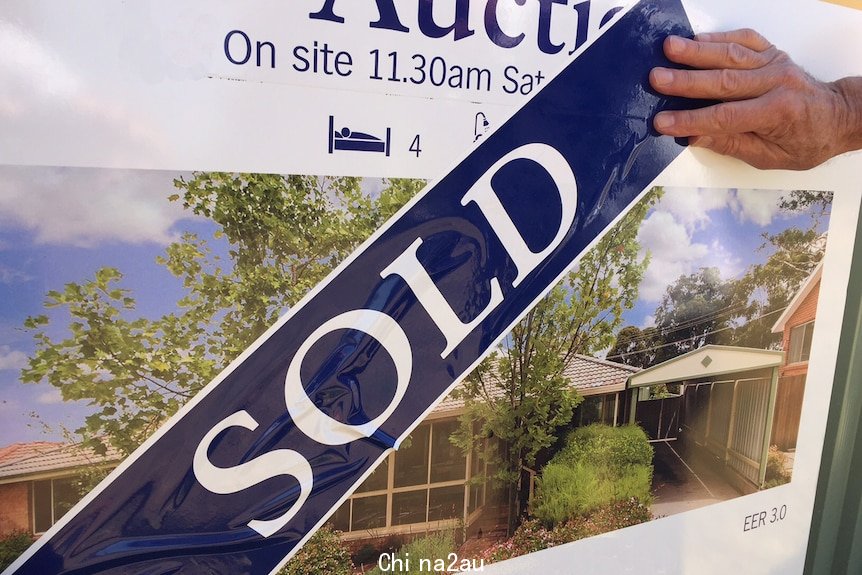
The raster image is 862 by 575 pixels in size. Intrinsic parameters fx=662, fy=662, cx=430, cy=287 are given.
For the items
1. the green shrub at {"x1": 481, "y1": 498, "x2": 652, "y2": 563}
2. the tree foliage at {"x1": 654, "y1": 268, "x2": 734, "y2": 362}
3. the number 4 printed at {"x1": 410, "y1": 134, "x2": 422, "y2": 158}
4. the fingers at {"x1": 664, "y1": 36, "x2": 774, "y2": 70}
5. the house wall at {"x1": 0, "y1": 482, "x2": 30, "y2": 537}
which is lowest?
the green shrub at {"x1": 481, "y1": 498, "x2": 652, "y2": 563}

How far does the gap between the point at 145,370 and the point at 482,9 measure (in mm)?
907

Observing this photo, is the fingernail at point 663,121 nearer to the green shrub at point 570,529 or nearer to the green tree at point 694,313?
the green tree at point 694,313

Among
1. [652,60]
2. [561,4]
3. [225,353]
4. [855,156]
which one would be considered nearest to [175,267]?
[225,353]

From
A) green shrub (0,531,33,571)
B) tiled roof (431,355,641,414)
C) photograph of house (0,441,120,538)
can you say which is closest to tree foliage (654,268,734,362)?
tiled roof (431,355,641,414)

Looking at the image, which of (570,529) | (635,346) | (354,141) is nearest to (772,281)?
(635,346)

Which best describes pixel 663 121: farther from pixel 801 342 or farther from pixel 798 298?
pixel 801 342

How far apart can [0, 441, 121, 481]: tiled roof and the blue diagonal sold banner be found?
78 millimetres

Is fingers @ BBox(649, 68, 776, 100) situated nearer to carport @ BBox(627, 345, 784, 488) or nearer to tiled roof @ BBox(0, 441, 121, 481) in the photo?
carport @ BBox(627, 345, 784, 488)

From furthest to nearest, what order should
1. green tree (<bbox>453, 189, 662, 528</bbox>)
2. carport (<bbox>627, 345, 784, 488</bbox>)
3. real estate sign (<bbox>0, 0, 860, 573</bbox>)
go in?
1. carport (<bbox>627, 345, 784, 488</bbox>)
2. green tree (<bbox>453, 189, 662, 528</bbox>)
3. real estate sign (<bbox>0, 0, 860, 573</bbox>)

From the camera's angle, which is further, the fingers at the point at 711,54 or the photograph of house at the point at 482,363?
the fingers at the point at 711,54

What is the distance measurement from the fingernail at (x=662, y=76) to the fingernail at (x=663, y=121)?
68mm

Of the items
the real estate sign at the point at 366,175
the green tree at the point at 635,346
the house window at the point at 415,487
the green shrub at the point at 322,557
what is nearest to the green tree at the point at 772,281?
the real estate sign at the point at 366,175

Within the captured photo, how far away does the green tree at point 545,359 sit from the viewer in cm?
143

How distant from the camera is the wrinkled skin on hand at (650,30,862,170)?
4.90ft
